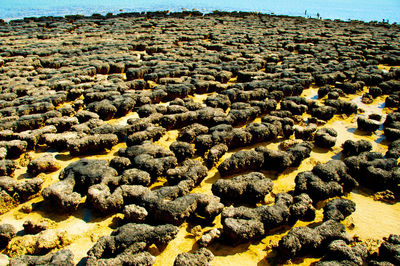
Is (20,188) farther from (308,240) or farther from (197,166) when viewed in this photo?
(308,240)

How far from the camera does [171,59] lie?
12797 mm

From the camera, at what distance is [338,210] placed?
14.3ft

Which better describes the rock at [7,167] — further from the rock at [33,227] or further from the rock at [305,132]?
the rock at [305,132]

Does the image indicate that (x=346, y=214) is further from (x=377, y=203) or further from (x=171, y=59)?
(x=171, y=59)

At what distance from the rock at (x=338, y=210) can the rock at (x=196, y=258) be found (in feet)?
6.57

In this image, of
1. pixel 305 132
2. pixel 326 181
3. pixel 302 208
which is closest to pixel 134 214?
pixel 302 208

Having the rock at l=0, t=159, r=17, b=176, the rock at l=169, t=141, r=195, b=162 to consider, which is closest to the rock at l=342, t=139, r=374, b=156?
the rock at l=169, t=141, r=195, b=162

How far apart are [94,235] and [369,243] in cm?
416

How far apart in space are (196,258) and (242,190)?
1556 mm

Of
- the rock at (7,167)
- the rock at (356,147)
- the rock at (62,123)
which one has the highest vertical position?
the rock at (62,123)

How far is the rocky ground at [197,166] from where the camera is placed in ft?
12.7

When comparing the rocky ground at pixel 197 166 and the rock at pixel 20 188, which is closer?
the rocky ground at pixel 197 166

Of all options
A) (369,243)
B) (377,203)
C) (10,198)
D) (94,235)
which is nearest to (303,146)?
(377,203)

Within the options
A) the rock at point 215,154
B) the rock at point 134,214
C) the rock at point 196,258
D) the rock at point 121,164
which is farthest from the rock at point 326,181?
the rock at point 121,164
